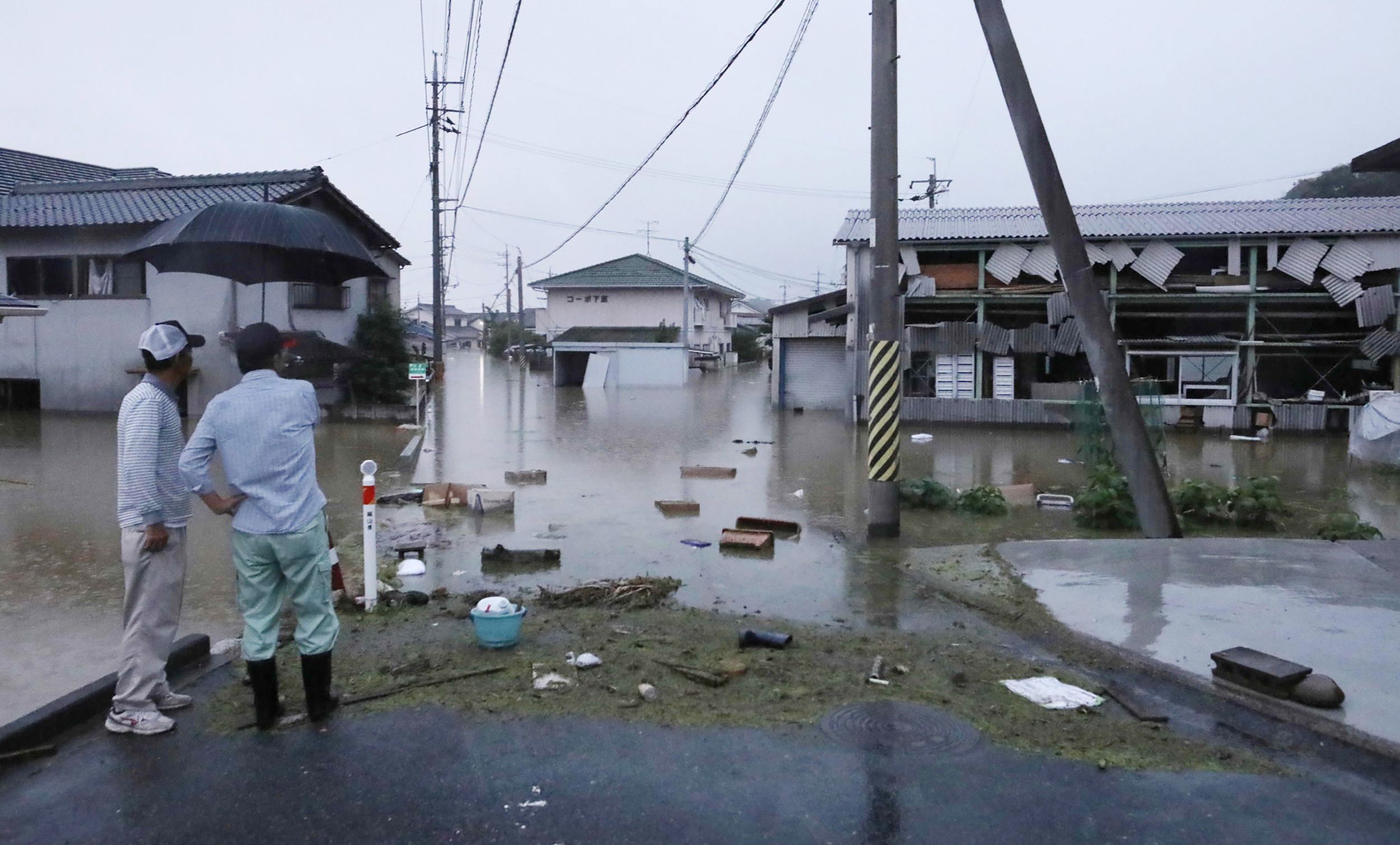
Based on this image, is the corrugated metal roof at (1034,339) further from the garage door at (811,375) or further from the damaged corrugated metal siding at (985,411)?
the garage door at (811,375)

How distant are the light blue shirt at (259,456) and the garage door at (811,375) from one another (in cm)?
2671

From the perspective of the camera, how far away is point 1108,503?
10.5 metres

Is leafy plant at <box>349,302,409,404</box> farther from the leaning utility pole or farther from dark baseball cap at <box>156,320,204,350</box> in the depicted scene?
dark baseball cap at <box>156,320,204,350</box>

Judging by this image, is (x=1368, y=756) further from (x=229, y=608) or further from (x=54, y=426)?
(x=54, y=426)

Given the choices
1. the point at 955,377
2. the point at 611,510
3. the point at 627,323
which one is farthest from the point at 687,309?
the point at 611,510

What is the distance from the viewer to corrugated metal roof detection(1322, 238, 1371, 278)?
23672 millimetres

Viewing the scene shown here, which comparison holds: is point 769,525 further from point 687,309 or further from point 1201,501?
point 687,309

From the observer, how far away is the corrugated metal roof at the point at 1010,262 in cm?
2547

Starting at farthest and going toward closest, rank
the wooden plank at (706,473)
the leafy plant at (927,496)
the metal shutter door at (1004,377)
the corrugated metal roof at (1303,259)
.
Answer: the metal shutter door at (1004,377) < the corrugated metal roof at (1303,259) < the wooden plank at (706,473) < the leafy plant at (927,496)

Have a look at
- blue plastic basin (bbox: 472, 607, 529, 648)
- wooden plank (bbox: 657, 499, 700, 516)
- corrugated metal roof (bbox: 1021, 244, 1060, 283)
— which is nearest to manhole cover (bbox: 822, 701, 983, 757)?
blue plastic basin (bbox: 472, 607, 529, 648)

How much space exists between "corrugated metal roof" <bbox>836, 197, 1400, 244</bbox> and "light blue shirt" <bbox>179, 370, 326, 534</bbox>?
72.8 ft

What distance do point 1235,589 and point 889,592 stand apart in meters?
2.31

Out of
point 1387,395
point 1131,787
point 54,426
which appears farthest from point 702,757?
point 54,426

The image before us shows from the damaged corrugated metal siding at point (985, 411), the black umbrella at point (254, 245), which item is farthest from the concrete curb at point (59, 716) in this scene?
the damaged corrugated metal siding at point (985, 411)
